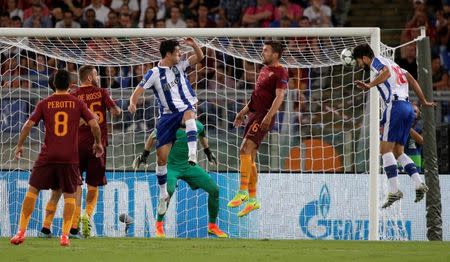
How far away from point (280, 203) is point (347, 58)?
9.11 ft

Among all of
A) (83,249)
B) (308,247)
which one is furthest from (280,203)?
(83,249)

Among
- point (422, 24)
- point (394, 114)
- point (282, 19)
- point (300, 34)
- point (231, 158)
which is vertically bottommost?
point (231, 158)

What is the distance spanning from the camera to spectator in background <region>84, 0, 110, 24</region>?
875 inches

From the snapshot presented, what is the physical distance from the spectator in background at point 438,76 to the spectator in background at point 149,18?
4966 mm

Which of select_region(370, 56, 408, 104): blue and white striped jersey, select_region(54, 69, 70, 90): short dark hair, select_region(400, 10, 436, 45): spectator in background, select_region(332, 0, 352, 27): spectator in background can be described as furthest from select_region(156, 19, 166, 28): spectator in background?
select_region(54, 69, 70, 90): short dark hair

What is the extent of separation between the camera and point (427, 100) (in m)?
16.2

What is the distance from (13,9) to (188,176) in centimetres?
849

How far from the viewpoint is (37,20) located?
22.3 metres

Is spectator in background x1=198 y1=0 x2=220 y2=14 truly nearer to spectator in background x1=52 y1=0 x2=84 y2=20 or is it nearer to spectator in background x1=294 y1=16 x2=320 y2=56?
spectator in background x1=52 y1=0 x2=84 y2=20

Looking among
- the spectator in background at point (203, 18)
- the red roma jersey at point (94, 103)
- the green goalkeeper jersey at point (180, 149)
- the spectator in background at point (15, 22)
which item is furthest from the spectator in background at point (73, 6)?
the red roma jersey at point (94, 103)

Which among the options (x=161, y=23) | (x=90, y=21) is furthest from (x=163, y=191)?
(x=90, y=21)

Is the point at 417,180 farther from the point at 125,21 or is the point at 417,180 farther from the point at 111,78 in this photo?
the point at 125,21

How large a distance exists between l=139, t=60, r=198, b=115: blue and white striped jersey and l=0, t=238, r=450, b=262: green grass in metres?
1.97

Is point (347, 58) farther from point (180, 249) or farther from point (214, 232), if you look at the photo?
point (180, 249)
